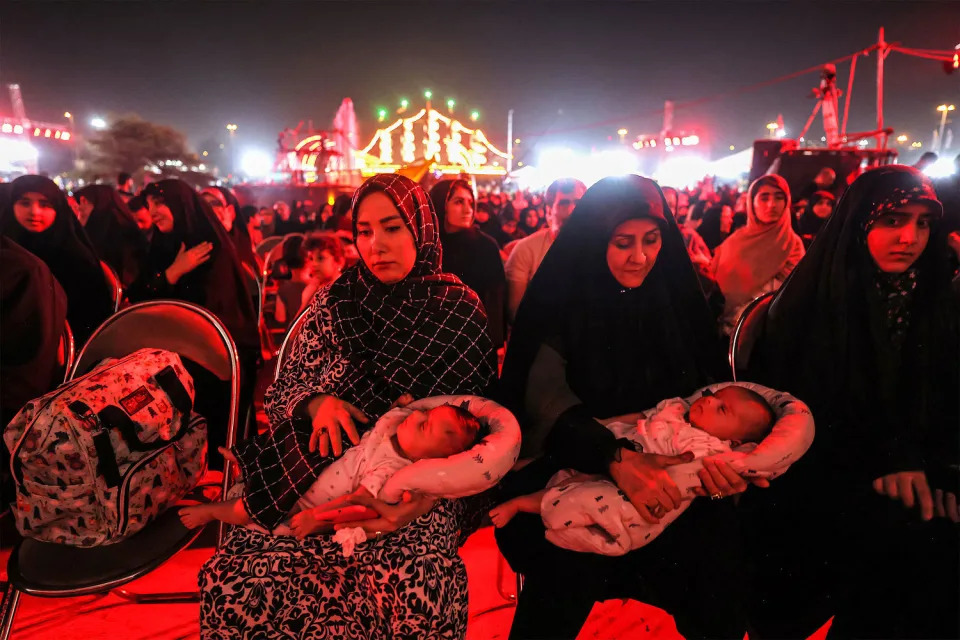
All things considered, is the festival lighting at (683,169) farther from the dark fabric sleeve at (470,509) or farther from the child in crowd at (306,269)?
the dark fabric sleeve at (470,509)

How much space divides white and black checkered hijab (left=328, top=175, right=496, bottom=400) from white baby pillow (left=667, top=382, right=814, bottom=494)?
2.19ft

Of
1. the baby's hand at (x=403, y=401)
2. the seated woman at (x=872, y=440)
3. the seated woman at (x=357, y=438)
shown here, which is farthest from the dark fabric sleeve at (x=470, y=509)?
the seated woman at (x=872, y=440)

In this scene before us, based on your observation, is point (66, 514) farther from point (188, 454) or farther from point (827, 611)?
point (827, 611)

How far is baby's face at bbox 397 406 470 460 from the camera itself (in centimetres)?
135

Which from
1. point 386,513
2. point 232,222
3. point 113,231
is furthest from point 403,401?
point 113,231

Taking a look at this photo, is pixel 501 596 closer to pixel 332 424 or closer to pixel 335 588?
pixel 335 588

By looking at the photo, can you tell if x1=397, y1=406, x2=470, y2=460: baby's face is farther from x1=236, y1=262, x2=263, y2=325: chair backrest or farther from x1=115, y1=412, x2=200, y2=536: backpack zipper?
x1=236, y1=262, x2=263, y2=325: chair backrest

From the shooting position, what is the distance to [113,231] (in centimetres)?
423

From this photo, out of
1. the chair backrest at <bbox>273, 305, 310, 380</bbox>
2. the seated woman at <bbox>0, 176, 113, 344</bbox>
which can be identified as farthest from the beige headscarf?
the seated woman at <bbox>0, 176, 113, 344</bbox>

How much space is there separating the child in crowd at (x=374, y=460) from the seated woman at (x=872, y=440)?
0.94 meters

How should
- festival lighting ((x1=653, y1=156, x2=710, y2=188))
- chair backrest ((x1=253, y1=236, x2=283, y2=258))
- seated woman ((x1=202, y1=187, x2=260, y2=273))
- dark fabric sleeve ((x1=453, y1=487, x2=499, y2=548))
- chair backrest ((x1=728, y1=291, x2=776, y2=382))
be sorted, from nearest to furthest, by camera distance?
dark fabric sleeve ((x1=453, y1=487, x2=499, y2=548)) → chair backrest ((x1=728, y1=291, x2=776, y2=382)) → seated woman ((x1=202, y1=187, x2=260, y2=273)) → chair backrest ((x1=253, y1=236, x2=283, y2=258)) → festival lighting ((x1=653, y1=156, x2=710, y2=188))

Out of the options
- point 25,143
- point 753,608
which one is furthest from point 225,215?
point 25,143

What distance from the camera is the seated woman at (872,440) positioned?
1464 mm

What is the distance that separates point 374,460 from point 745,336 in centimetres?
136
